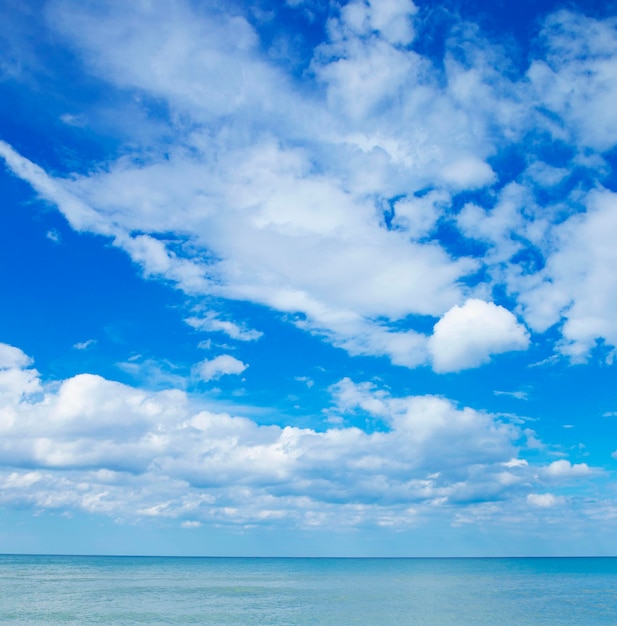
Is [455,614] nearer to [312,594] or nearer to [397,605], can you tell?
[397,605]

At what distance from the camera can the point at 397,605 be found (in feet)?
257

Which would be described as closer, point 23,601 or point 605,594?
point 23,601

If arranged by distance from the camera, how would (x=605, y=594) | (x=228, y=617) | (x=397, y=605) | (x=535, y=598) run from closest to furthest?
(x=228, y=617)
(x=397, y=605)
(x=535, y=598)
(x=605, y=594)

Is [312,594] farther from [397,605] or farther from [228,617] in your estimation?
[228,617]

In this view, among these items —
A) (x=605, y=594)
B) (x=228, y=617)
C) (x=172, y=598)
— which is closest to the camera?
(x=228, y=617)

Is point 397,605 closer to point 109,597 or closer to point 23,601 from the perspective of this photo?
point 109,597

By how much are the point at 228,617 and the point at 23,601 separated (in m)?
32.5

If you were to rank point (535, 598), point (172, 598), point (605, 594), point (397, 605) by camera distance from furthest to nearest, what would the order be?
point (605, 594)
point (535, 598)
point (172, 598)
point (397, 605)

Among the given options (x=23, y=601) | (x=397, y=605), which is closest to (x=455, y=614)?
(x=397, y=605)

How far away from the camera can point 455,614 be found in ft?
230

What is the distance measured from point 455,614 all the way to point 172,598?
41.2 meters

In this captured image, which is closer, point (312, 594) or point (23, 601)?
point (23, 601)

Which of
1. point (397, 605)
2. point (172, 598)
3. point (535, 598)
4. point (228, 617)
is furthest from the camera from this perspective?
point (535, 598)

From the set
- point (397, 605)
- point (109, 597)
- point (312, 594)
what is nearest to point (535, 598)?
point (397, 605)
